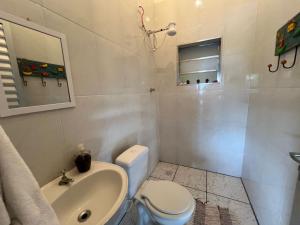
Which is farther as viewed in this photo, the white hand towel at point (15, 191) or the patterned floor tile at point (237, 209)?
the patterned floor tile at point (237, 209)

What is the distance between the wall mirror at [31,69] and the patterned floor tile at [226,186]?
1863mm

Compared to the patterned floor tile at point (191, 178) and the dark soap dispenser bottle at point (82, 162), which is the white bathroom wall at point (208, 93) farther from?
the dark soap dispenser bottle at point (82, 162)

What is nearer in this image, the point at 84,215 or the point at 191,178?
the point at 84,215

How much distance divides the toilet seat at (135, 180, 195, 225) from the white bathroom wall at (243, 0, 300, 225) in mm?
633

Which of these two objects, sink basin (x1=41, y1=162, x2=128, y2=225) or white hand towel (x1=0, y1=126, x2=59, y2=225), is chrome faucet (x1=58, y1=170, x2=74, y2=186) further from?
white hand towel (x1=0, y1=126, x2=59, y2=225)

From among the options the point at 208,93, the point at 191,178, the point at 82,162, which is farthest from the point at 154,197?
the point at 208,93

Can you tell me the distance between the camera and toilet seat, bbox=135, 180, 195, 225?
0.98 meters

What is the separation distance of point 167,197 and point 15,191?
1.00 m

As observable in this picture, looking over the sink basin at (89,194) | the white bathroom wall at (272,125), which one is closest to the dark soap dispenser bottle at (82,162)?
the sink basin at (89,194)

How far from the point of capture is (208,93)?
188 cm

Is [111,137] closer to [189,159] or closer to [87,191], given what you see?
[87,191]

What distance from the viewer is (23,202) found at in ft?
1.28

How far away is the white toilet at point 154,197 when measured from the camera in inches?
39.1

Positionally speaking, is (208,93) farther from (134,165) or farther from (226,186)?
(134,165)
